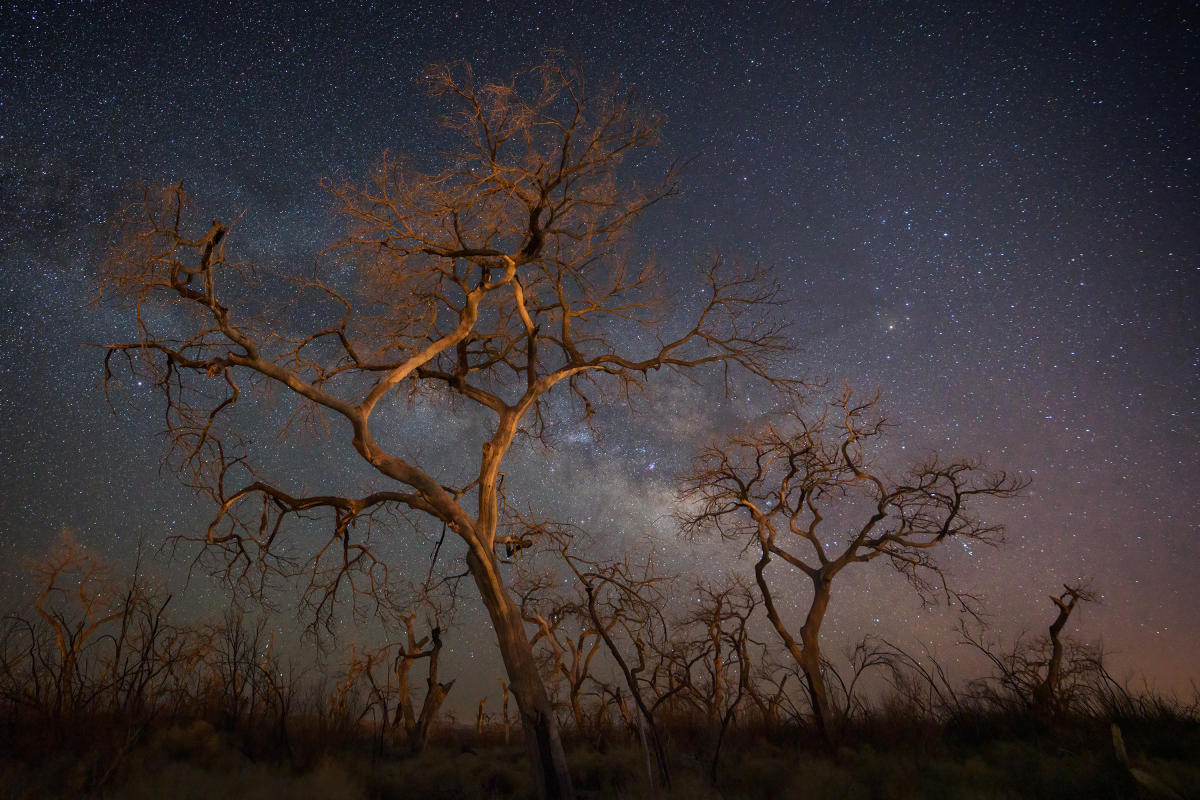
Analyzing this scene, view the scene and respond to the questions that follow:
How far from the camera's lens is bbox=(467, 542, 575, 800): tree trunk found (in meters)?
6.89

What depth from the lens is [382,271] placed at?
29.5ft

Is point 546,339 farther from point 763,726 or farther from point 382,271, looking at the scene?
point 763,726

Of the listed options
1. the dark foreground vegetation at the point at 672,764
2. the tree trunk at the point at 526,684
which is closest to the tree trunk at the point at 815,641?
the dark foreground vegetation at the point at 672,764

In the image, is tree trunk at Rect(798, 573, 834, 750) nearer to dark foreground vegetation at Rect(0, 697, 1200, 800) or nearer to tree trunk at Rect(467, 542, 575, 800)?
dark foreground vegetation at Rect(0, 697, 1200, 800)

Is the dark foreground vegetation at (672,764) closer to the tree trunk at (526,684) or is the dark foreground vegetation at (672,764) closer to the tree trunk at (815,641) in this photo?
the tree trunk at (526,684)

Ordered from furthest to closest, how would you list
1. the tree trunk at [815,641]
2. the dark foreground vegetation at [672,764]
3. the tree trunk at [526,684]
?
the tree trunk at [815,641] → the tree trunk at [526,684] → the dark foreground vegetation at [672,764]

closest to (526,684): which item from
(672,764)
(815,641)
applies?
(672,764)

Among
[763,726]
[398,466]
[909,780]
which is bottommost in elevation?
[763,726]

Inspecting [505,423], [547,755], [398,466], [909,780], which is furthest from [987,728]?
[398,466]

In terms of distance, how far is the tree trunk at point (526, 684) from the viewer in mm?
6892

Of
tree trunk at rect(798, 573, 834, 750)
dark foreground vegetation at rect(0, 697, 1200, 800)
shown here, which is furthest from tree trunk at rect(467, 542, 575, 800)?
tree trunk at rect(798, 573, 834, 750)

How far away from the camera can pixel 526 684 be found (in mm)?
7449

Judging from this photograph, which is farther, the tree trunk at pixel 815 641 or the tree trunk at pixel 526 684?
the tree trunk at pixel 815 641

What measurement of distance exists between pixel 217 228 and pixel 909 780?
9.62 m
